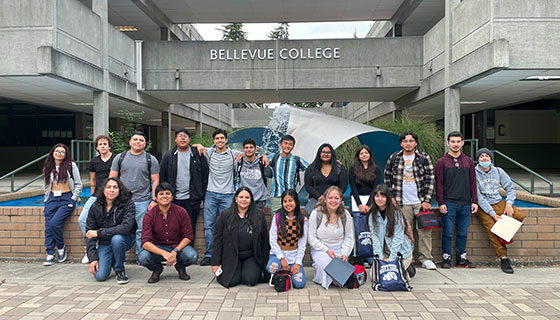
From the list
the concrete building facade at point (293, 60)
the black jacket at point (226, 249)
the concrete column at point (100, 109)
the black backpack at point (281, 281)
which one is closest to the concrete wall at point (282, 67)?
the concrete building facade at point (293, 60)

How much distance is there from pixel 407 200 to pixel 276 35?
1994 inches

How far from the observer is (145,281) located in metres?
4.98

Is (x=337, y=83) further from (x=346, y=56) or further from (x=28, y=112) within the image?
(x=28, y=112)

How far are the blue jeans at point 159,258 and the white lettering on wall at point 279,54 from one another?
34.6ft

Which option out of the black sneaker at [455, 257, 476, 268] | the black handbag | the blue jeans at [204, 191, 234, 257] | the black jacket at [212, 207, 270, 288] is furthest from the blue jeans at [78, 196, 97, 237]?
the black sneaker at [455, 257, 476, 268]

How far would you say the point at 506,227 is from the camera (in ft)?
17.3

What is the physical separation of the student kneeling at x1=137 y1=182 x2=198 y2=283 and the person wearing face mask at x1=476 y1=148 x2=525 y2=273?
12.1 feet

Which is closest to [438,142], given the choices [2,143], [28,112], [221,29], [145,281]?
[145,281]

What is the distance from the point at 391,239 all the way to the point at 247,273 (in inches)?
66.2

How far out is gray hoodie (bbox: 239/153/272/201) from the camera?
219 inches

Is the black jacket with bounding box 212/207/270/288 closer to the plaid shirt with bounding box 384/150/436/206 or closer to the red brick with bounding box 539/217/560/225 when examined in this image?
the plaid shirt with bounding box 384/150/436/206

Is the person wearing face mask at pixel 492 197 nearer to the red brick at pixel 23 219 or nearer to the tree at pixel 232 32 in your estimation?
the red brick at pixel 23 219

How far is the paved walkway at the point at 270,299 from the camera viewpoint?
3994 mm

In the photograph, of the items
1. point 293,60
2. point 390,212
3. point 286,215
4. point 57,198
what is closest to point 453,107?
point 293,60
